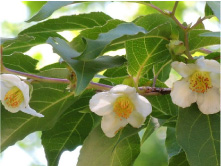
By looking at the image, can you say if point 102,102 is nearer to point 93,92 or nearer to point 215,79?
point 93,92

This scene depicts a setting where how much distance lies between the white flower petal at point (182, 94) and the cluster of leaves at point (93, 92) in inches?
0.8

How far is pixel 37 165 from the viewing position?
303 cm

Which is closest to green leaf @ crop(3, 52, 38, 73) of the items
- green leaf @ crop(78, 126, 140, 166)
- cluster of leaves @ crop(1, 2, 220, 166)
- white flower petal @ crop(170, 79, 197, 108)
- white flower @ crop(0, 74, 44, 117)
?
cluster of leaves @ crop(1, 2, 220, 166)

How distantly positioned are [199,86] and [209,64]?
0.06 metres

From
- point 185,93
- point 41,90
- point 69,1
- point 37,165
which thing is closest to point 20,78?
point 41,90

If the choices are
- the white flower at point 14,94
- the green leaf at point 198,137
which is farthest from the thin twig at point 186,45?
the white flower at point 14,94

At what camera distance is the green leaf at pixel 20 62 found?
114 cm

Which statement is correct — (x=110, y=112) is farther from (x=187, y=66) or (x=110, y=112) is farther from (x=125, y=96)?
(x=187, y=66)

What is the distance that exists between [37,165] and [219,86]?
222cm

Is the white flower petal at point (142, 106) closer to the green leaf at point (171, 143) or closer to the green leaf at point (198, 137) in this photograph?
the green leaf at point (198, 137)

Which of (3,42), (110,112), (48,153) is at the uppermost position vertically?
(3,42)

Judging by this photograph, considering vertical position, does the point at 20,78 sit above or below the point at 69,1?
below

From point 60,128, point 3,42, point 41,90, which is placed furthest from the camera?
point 60,128

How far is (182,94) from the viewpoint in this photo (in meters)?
0.98
